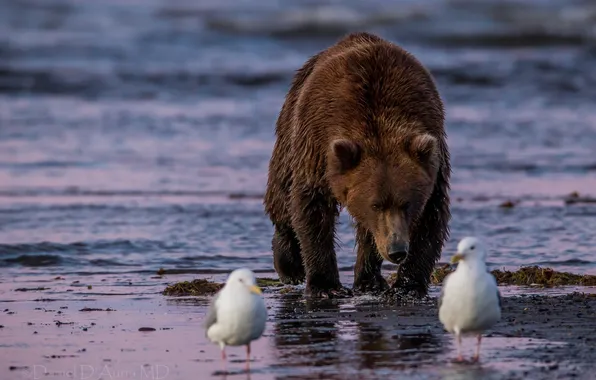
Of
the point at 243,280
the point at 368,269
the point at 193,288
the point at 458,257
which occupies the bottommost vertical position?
the point at 193,288

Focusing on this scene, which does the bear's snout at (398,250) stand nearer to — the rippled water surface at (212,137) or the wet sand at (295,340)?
the wet sand at (295,340)

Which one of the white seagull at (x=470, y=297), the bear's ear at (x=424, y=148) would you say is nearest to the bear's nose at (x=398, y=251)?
the bear's ear at (x=424, y=148)

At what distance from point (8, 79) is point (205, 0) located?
23.0m

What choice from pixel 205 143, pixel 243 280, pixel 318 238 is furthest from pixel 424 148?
pixel 205 143

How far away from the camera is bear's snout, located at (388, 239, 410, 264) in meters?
7.78

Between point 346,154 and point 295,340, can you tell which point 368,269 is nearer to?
point 346,154

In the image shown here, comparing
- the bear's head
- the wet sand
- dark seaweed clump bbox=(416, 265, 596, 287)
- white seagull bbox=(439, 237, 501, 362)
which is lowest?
the wet sand

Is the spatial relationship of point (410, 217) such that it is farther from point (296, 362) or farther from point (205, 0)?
point (205, 0)

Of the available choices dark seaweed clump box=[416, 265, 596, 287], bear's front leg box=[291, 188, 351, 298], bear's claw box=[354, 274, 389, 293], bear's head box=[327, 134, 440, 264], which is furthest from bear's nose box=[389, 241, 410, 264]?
dark seaweed clump box=[416, 265, 596, 287]

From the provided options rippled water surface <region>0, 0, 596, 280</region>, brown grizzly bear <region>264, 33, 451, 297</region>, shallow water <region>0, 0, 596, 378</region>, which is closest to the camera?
brown grizzly bear <region>264, 33, 451, 297</region>

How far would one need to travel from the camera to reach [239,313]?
6.18 m

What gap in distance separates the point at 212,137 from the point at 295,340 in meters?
10.5

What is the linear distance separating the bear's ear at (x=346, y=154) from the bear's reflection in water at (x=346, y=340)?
37.8 inches

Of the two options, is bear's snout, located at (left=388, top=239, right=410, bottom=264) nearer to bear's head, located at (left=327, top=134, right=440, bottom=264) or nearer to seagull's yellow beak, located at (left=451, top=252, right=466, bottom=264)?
bear's head, located at (left=327, top=134, right=440, bottom=264)
